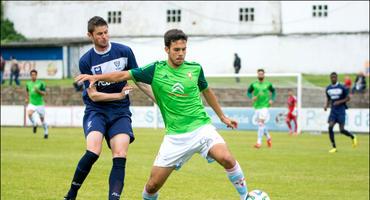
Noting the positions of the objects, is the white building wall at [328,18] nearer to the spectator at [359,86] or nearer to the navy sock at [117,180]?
the spectator at [359,86]

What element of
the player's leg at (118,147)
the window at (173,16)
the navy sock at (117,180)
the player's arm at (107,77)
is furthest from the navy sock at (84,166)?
the window at (173,16)

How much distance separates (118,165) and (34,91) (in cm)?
2134

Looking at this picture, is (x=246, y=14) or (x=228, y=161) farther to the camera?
(x=246, y=14)

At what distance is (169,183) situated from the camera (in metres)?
15.2

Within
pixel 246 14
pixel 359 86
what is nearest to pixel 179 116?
pixel 359 86

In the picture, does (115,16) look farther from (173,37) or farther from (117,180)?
(173,37)

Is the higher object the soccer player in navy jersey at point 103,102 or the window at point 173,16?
the window at point 173,16

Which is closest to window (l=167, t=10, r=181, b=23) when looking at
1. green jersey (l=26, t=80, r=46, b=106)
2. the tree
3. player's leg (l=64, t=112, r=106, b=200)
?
the tree

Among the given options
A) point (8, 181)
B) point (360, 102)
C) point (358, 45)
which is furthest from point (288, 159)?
point (358, 45)

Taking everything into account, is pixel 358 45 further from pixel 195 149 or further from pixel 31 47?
pixel 195 149

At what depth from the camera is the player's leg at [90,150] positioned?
1080 centimetres

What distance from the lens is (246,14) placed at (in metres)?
67.8

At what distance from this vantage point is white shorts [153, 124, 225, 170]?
997 cm

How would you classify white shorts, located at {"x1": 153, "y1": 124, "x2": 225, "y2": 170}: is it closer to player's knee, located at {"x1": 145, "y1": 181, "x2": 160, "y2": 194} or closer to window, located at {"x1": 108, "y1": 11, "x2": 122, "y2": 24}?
player's knee, located at {"x1": 145, "y1": 181, "x2": 160, "y2": 194}
